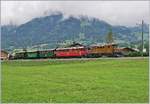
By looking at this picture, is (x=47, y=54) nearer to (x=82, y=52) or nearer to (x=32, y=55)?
(x=32, y=55)

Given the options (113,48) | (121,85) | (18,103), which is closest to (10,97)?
(18,103)

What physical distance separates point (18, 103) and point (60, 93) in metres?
3.20

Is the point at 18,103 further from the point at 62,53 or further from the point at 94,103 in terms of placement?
the point at 62,53

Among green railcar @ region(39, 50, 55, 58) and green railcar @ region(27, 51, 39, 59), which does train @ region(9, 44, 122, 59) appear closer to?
green railcar @ region(39, 50, 55, 58)

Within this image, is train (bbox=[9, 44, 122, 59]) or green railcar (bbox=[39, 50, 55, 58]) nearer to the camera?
train (bbox=[9, 44, 122, 59])

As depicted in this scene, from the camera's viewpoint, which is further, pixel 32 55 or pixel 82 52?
pixel 32 55

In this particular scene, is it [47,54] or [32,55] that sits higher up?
[47,54]

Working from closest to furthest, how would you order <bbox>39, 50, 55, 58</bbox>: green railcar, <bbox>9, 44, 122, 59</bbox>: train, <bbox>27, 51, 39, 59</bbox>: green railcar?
<bbox>9, 44, 122, 59</bbox>: train
<bbox>39, 50, 55, 58</bbox>: green railcar
<bbox>27, 51, 39, 59</bbox>: green railcar

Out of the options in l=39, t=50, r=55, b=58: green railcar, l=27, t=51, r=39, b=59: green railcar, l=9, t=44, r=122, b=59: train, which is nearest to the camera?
l=9, t=44, r=122, b=59: train

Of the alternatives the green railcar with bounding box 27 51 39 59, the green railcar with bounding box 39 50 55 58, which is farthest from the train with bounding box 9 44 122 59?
the green railcar with bounding box 27 51 39 59

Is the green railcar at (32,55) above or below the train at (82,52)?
below

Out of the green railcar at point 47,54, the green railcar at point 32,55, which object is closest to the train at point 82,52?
the green railcar at point 47,54

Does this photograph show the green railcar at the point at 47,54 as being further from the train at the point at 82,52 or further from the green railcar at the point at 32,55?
the green railcar at the point at 32,55

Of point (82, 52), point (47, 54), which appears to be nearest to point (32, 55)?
point (47, 54)
